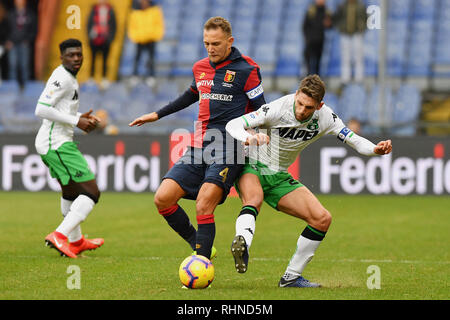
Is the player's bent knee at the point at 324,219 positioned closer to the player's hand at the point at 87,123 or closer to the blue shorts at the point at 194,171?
the blue shorts at the point at 194,171

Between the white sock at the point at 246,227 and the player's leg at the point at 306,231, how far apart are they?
45 centimetres

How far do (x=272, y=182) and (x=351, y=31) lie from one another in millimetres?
13402

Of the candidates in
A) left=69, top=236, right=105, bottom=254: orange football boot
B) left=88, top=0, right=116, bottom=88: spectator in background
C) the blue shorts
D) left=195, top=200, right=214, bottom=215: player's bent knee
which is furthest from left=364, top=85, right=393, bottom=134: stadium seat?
left=195, top=200, right=214, bottom=215: player's bent knee

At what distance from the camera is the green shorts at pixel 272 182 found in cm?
719

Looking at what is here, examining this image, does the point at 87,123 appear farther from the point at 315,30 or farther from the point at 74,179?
the point at 315,30

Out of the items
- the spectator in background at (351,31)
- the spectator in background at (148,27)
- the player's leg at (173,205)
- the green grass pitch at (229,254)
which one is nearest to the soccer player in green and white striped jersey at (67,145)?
the green grass pitch at (229,254)

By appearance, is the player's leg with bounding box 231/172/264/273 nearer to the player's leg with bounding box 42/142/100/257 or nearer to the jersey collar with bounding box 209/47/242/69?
the jersey collar with bounding box 209/47/242/69

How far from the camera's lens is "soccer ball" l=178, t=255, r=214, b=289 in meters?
6.62

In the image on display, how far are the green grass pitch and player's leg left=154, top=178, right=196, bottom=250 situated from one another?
0.42 metres

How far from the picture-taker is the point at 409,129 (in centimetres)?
1930

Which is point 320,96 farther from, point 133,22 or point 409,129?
point 133,22

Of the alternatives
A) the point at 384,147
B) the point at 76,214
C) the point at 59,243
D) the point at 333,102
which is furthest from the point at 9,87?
the point at 384,147
